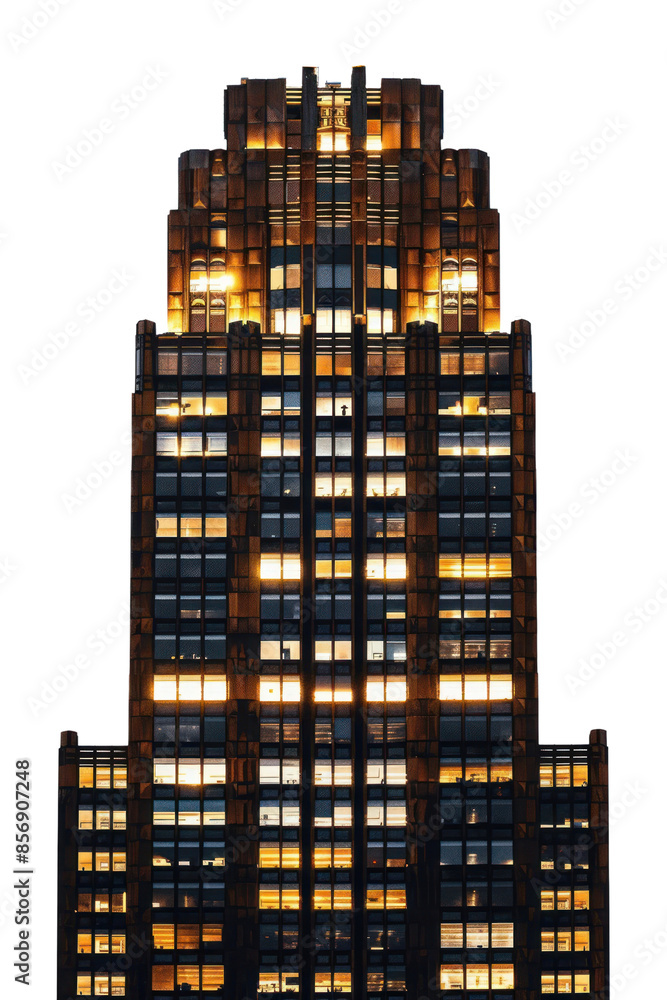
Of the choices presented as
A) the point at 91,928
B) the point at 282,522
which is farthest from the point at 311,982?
the point at 282,522

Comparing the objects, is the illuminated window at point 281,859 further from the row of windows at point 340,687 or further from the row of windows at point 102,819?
the row of windows at point 340,687

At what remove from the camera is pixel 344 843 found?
151m

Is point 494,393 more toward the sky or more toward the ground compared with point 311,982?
more toward the sky

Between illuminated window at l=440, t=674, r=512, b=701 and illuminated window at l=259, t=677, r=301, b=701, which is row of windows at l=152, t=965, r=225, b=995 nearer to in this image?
illuminated window at l=259, t=677, r=301, b=701

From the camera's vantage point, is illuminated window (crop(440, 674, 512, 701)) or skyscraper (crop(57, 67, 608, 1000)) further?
illuminated window (crop(440, 674, 512, 701))

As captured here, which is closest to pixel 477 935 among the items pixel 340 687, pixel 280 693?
pixel 340 687

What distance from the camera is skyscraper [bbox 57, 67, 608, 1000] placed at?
150125mm

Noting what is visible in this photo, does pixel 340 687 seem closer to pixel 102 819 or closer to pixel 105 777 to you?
pixel 105 777

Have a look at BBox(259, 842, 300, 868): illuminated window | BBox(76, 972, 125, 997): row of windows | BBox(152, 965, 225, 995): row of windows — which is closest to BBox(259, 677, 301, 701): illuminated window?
BBox(259, 842, 300, 868): illuminated window

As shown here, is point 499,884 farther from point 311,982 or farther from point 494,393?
point 494,393

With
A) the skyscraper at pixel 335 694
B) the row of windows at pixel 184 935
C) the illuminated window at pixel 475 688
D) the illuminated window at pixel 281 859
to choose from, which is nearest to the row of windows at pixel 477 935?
the skyscraper at pixel 335 694

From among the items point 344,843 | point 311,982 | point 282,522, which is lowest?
point 311,982

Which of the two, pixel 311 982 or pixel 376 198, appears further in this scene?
pixel 376 198

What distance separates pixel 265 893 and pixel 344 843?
7.02 m
